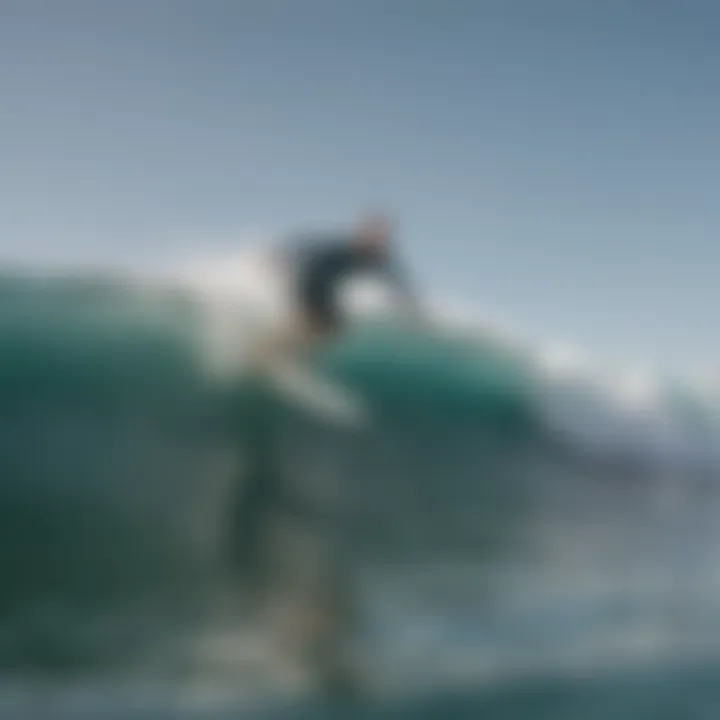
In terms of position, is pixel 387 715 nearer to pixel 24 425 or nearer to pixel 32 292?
pixel 24 425

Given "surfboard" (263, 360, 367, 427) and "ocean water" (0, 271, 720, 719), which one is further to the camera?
"surfboard" (263, 360, 367, 427)

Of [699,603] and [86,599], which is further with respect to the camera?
[699,603]

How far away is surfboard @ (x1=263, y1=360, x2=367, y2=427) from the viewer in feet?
8.32

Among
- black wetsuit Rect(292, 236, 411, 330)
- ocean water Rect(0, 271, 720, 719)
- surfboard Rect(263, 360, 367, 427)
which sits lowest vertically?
ocean water Rect(0, 271, 720, 719)

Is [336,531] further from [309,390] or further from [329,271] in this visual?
[329,271]

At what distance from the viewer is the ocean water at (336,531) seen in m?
2.39

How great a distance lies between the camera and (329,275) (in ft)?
8.09

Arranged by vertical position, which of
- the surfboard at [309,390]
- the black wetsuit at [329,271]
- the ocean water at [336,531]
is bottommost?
the ocean water at [336,531]

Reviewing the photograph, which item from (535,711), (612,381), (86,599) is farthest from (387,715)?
(612,381)

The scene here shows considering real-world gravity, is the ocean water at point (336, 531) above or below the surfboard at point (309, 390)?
below

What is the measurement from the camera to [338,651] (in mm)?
2404

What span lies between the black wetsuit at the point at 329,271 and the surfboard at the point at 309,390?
11 centimetres

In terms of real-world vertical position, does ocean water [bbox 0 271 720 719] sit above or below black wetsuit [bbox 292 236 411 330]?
below

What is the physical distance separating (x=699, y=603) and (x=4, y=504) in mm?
1541
